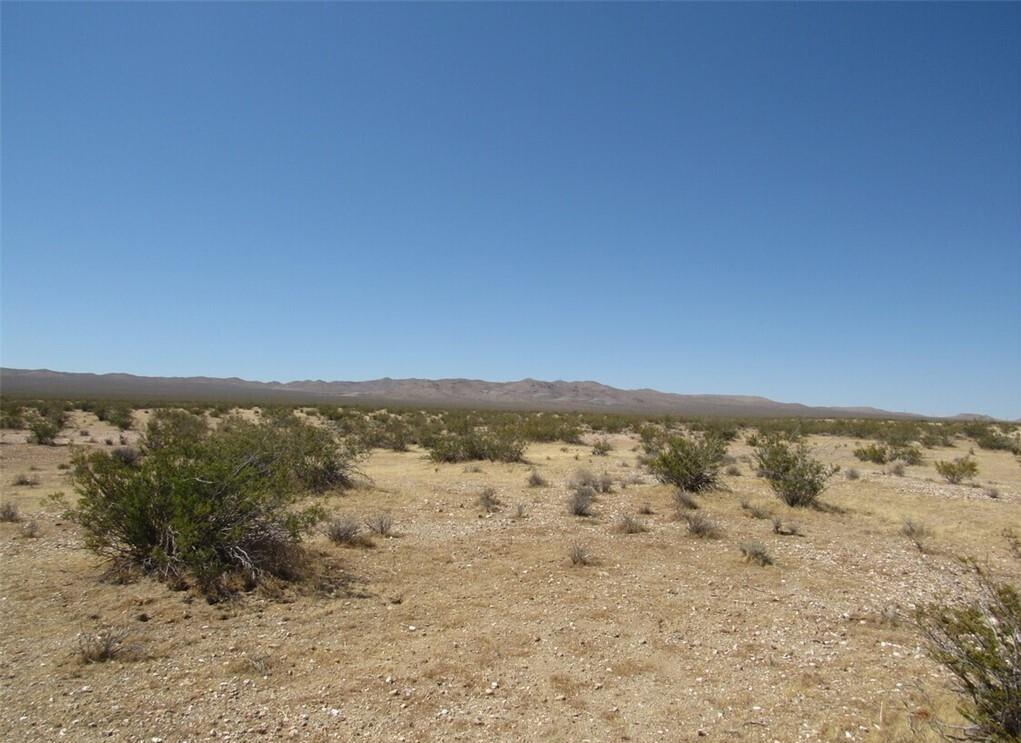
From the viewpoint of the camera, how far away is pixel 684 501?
13.3 meters

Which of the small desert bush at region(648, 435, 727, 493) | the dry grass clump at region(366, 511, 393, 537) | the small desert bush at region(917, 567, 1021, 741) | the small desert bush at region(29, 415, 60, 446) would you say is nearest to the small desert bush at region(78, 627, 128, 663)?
the dry grass clump at region(366, 511, 393, 537)

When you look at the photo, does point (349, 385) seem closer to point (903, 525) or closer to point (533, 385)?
point (533, 385)

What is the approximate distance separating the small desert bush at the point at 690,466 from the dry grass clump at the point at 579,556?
6.43 metres

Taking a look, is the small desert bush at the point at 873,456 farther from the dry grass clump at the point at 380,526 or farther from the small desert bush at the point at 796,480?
the dry grass clump at the point at 380,526

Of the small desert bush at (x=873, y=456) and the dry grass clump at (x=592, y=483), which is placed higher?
the small desert bush at (x=873, y=456)

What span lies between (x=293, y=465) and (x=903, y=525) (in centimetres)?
1366

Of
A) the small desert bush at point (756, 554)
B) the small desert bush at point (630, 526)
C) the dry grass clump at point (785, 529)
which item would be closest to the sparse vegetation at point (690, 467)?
the dry grass clump at point (785, 529)

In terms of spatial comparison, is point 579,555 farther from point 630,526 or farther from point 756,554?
point 756,554

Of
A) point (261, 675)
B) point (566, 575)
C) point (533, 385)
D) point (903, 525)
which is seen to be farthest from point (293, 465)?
point (533, 385)

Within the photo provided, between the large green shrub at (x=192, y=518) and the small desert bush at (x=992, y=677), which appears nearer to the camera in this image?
the small desert bush at (x=992, y=677)

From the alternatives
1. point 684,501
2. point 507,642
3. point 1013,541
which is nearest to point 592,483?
point 684,501

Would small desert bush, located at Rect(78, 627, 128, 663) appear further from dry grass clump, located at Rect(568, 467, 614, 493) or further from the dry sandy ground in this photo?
dry grass clump, located at Rect(568, 467, 614, 493)

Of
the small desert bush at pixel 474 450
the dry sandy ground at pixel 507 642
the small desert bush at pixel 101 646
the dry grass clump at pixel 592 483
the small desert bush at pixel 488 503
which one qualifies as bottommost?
the dry sandy ground at pixel 507 642

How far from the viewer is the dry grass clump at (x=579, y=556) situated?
8813 millimetres
